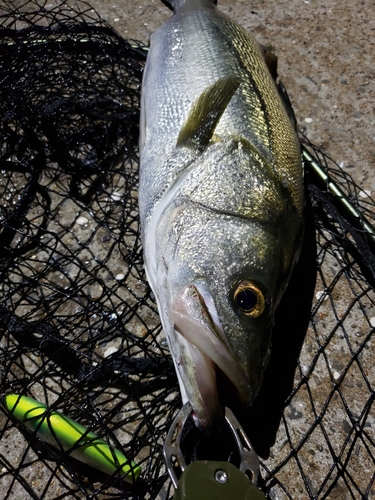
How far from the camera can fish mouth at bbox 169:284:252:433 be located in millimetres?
1506

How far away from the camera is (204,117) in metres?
2.08

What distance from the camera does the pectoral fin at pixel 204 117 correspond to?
2043 mm

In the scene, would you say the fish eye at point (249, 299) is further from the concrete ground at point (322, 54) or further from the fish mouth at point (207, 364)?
the concrete ground at point (322, 54)

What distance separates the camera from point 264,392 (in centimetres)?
211

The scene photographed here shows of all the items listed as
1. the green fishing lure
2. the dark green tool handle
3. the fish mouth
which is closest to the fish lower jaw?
the fish mouth

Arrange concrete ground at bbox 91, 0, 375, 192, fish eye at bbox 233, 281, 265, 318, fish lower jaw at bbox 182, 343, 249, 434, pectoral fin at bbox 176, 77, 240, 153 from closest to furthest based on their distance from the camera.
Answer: fish lower jaw at bbox 182, 343, 249, 434
fish eye at bbox 233, 281, 265, 318
pectoral fin at bbox 176, 77, 240, 153
concrete ground at bbox 91, 0, 375, 192

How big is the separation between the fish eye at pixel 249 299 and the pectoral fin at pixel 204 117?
707mm

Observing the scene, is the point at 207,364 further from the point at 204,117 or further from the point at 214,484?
the point at 204,117

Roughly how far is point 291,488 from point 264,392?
0.41m

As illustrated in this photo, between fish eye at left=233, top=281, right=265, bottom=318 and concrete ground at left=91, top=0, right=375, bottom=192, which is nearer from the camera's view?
fish eye at left=233, top=281, right=265, bottom=318

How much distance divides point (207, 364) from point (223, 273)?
0.35m

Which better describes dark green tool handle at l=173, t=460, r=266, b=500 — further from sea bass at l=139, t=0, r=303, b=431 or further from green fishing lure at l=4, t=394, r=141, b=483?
green fishing lure at l=4, t=394, r=141, b=483

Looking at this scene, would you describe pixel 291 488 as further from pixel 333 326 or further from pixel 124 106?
pixel 124 106

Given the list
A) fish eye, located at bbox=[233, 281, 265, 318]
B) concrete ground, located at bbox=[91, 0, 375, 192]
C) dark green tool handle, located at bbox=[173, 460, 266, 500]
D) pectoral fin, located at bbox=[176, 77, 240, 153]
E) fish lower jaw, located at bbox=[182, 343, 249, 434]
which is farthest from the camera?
concrete ground, located at bbox=[91, 0, 375, 192]
